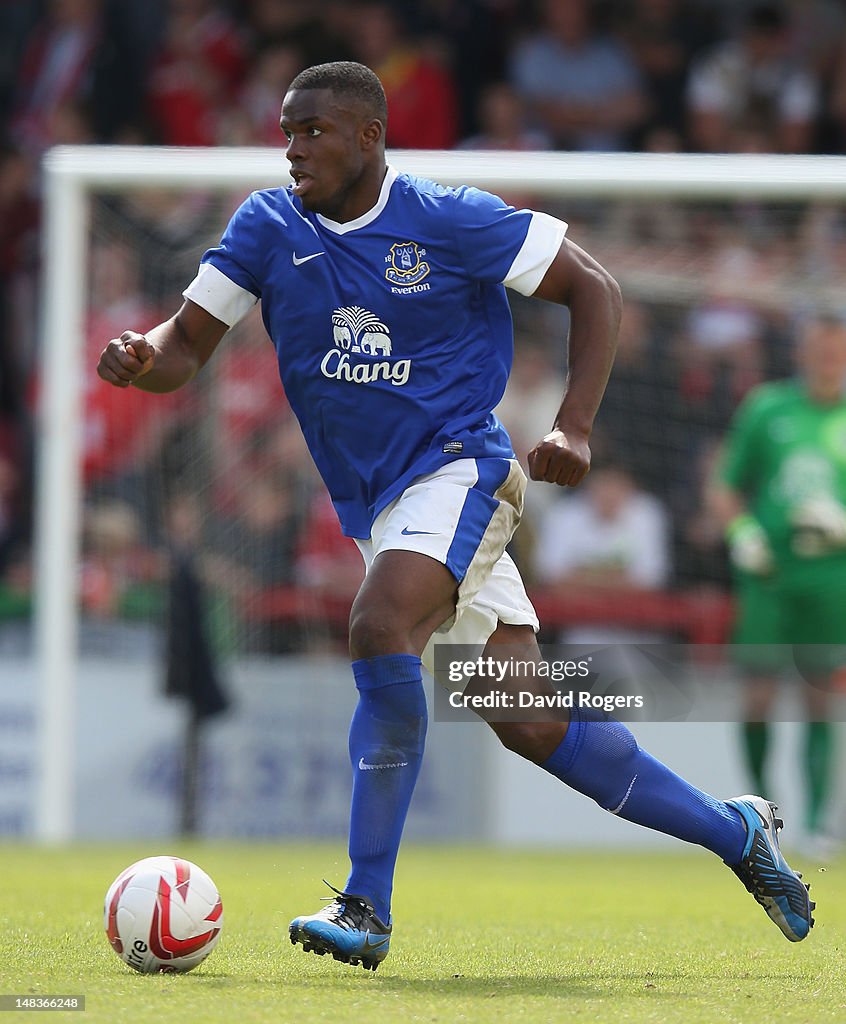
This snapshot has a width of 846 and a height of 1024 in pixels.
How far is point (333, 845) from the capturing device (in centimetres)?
974

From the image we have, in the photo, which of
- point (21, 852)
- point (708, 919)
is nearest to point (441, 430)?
point (708, 919)

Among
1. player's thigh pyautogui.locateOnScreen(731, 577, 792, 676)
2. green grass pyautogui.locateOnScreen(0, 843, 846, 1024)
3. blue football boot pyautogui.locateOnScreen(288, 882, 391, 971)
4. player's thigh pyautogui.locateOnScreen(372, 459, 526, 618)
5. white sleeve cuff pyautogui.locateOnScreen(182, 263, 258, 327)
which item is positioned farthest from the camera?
player's thigh pyautogui.locateOnScreen(731, 577, 792, 676)

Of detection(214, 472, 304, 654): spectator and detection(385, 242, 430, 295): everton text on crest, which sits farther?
detection(214, 472, 304, 654): spectator

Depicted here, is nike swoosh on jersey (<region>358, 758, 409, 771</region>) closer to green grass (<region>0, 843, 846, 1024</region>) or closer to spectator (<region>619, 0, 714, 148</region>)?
green grass (<region>0, 843, 846, 1024</region>)

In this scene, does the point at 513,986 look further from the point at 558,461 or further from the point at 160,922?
the point at 558,461

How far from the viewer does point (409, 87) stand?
13.5m

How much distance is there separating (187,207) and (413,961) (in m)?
7.35

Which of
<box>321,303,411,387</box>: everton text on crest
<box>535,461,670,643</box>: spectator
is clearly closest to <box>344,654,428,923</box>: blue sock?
<box>321,303,411,387</box>: everton text on crest

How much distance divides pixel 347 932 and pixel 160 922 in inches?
17.9

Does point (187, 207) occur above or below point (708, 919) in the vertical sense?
above

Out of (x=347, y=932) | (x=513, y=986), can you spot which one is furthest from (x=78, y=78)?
(x=513, y=986)

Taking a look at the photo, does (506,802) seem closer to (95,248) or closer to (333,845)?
(333,845)

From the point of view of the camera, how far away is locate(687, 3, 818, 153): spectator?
13352 millimetres

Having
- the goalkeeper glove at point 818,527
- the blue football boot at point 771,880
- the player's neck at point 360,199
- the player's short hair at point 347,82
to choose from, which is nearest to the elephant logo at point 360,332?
the player's neck at point 360,199
